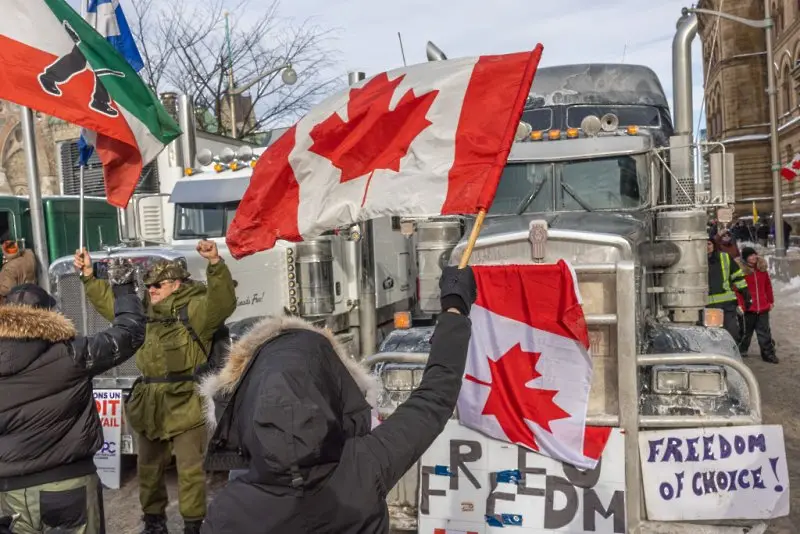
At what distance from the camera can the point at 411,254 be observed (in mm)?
11180

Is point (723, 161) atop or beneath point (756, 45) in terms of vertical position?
beneath

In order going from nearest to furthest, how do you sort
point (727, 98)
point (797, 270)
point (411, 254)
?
point (411, 254), point (797, 270), point (727, 98)

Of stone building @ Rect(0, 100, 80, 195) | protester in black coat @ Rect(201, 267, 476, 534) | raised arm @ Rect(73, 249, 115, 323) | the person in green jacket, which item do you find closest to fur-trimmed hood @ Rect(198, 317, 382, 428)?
protester in black coat @ Rect(201, 267, 476, 534)

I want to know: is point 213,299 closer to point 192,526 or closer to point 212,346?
point 212,346

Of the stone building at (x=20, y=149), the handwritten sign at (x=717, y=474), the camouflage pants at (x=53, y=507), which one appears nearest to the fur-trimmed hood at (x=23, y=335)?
the camouflage pants at (x=53, y=507)

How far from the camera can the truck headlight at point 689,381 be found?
14.1ft

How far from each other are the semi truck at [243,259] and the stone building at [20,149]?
1777 centimetres

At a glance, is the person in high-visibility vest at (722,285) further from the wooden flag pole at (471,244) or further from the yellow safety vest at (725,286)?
the wooden flag pole at (471,244)

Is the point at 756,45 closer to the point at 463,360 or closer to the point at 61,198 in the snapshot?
the point at 61,198

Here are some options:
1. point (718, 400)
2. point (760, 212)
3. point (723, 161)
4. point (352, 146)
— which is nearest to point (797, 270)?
point (723, 161)

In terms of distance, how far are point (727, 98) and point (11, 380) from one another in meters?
50.3

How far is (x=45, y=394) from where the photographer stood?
11.5 ft

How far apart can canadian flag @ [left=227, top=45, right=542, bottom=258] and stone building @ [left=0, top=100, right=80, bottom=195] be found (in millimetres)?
23923

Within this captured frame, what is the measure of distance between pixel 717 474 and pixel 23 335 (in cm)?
377
